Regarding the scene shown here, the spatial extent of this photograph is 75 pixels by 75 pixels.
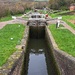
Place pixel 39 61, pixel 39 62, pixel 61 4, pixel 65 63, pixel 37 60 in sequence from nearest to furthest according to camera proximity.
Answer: pixel 65 63 → pixel 39 62 → pixel 39 61 → pixel 37 60 → pixel 61 4

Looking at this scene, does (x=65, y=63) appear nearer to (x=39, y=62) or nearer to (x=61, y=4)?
(x=39, y=62)

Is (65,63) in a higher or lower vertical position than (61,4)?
higher

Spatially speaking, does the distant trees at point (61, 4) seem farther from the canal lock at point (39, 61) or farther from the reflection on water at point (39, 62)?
the reflection on water at point (39, 62)

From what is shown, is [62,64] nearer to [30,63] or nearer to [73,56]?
[73,56]

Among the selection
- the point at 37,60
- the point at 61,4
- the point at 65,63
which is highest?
the point at 65,63

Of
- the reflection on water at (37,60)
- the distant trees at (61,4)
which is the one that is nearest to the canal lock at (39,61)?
the reflection on water at (37,60)

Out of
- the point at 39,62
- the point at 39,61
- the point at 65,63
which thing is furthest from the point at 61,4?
the point at 65,63

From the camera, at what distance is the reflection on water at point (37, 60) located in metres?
13.7

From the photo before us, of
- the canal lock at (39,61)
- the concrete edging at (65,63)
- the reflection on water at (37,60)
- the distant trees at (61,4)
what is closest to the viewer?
the concrete edging at (65,63)

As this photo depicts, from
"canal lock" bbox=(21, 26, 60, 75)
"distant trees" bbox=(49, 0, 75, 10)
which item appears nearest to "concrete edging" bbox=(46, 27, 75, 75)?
"canal lock" bbox=(21, 26, 60, 75)

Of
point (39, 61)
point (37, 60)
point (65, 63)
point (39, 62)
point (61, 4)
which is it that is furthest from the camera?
point (61, 4)

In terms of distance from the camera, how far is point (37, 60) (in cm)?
1605

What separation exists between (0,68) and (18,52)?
2.89 m

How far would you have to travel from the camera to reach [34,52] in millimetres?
18344
